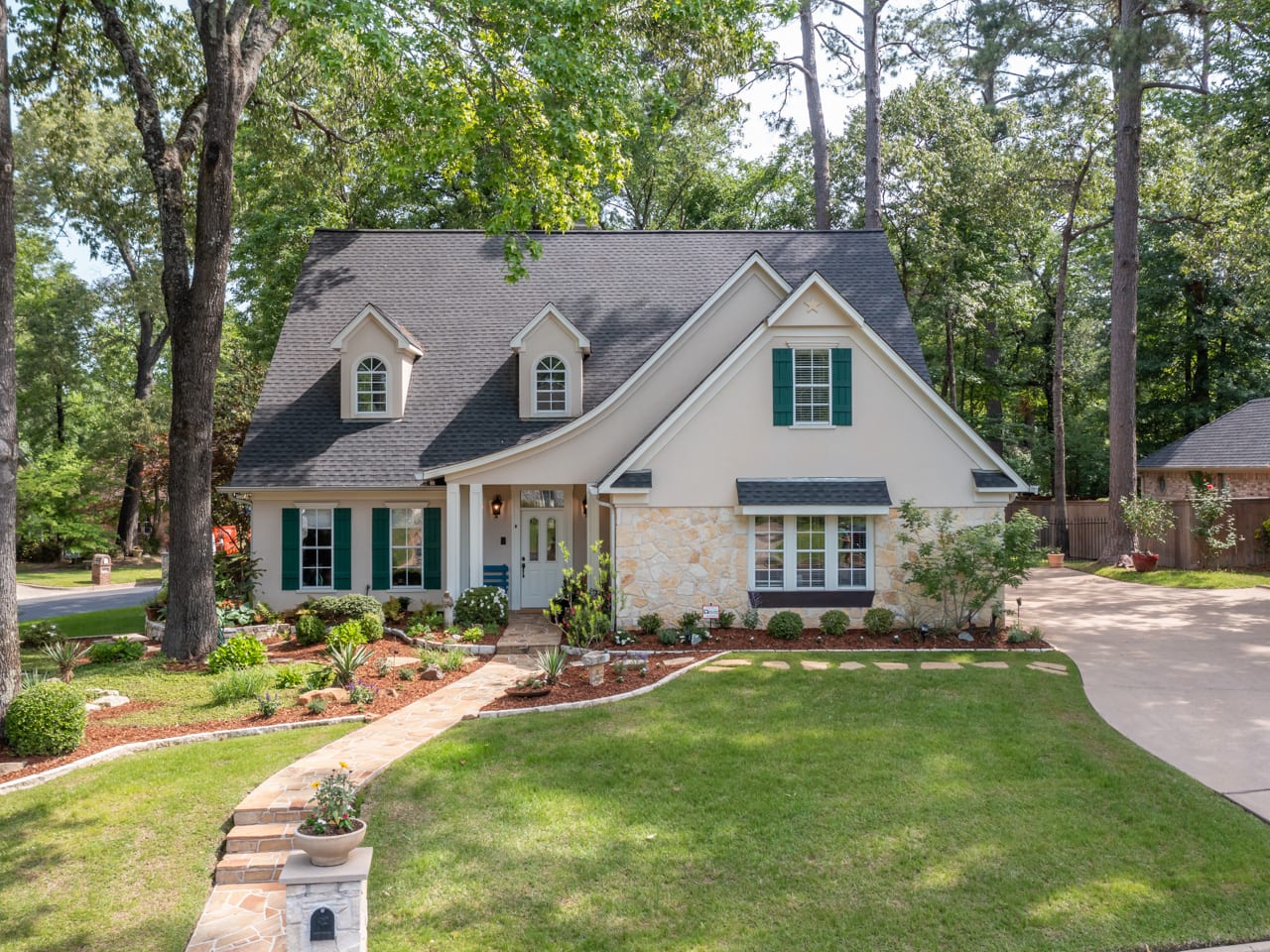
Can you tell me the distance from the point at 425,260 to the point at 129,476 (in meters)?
24.2

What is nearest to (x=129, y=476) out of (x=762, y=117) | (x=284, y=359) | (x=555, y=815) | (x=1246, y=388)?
(x=284, y=359)

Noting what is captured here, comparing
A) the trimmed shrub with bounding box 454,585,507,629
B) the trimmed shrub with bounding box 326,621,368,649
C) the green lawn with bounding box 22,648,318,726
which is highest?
the trimmed shrub with bounding box 454,585,507,629

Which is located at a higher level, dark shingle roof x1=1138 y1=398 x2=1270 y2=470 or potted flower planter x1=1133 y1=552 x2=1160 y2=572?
dark shingle roof x1=1138 y1=398 x2=1270 y2=470

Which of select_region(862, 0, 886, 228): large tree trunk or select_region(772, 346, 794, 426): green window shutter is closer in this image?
select_region(772, 346, 794, 426): green window shutter

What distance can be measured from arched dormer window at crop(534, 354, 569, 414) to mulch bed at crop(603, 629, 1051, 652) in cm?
538

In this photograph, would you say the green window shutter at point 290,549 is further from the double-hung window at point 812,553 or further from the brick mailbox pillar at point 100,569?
the brick mailbox pillar at point 100,569

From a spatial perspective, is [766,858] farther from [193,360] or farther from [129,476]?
[129,476]

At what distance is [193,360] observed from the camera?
13.4 meters

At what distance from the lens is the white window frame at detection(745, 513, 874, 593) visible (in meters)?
14.2

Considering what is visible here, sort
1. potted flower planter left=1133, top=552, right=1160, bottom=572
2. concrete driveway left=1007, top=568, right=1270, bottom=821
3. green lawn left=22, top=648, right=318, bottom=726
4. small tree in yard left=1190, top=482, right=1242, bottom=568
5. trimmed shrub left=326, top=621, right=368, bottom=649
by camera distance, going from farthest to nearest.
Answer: potted flower planter left=1133, top=552, right=1160, bottom=572, small tree in yard left=1190, top=482, right=1242, bottom=568, trimmed shrub left=326, top=621, right=368, bottom=649, green lawn left=22, top=648, right=318, bottom=726, concrete driveway left=1007, top=568, right=1270, bottom=821

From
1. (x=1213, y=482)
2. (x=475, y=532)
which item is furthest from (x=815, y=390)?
(x=1213, y=482)

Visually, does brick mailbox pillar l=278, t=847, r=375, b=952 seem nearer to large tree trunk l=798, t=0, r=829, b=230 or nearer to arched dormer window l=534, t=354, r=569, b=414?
arched dormer window l=534, t=354, r=569, b=414

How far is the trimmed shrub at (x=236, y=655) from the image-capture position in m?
12.3

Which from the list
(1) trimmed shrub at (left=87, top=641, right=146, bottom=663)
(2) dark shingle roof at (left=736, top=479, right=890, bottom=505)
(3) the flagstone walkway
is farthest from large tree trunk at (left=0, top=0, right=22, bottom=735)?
(2) dark shingle roof at (left=736, top=479, right=890, bottom=505)
